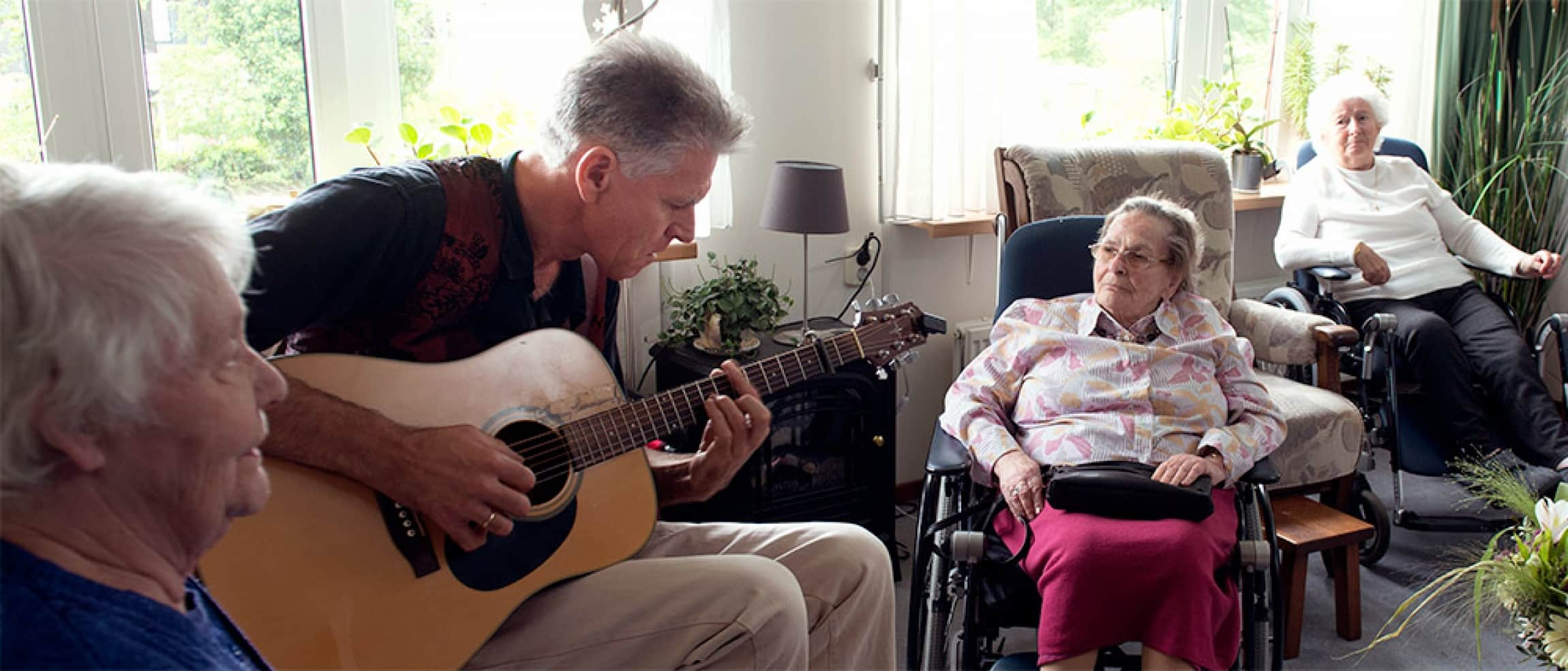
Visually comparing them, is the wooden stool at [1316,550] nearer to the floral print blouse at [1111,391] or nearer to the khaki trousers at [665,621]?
the floral print blouse at [1111,391]

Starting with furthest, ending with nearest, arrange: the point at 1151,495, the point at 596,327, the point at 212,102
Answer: the point at 212,102, the point at 1151,495, the point at 596,327

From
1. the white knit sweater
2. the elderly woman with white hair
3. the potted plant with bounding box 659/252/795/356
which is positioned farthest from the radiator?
the elderly woman with white hair

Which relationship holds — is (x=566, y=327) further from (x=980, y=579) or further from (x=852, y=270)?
(x=852, y=270)

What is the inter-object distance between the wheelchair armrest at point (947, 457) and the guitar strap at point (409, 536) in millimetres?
934

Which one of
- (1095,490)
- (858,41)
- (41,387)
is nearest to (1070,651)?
(1095,490)

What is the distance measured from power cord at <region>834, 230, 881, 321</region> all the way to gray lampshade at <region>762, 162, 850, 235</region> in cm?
48

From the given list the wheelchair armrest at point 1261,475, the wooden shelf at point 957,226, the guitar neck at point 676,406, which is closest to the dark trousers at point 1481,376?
the wooden shelf at point 957,226

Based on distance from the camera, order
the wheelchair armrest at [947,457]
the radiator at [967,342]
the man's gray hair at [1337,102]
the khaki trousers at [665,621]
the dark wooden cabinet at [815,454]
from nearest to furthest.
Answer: the khaki trousers at [665,621], the wheelchair armrest at [947,457], the dark wooden cabinet at [815,454], the radiator at [967,342], the man's gray hair at [1337,102]

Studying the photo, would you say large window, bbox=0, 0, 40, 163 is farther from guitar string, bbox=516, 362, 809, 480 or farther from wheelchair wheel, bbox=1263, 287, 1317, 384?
wheelchair wheel, bbox=1263, 287, 1317, 384

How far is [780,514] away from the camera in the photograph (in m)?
2.70

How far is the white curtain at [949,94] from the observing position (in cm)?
305

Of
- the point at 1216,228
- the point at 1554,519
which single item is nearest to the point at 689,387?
the point at 1554,519

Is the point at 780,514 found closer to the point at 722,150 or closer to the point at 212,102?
the point at 722,150

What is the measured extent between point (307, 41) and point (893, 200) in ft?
5.05
